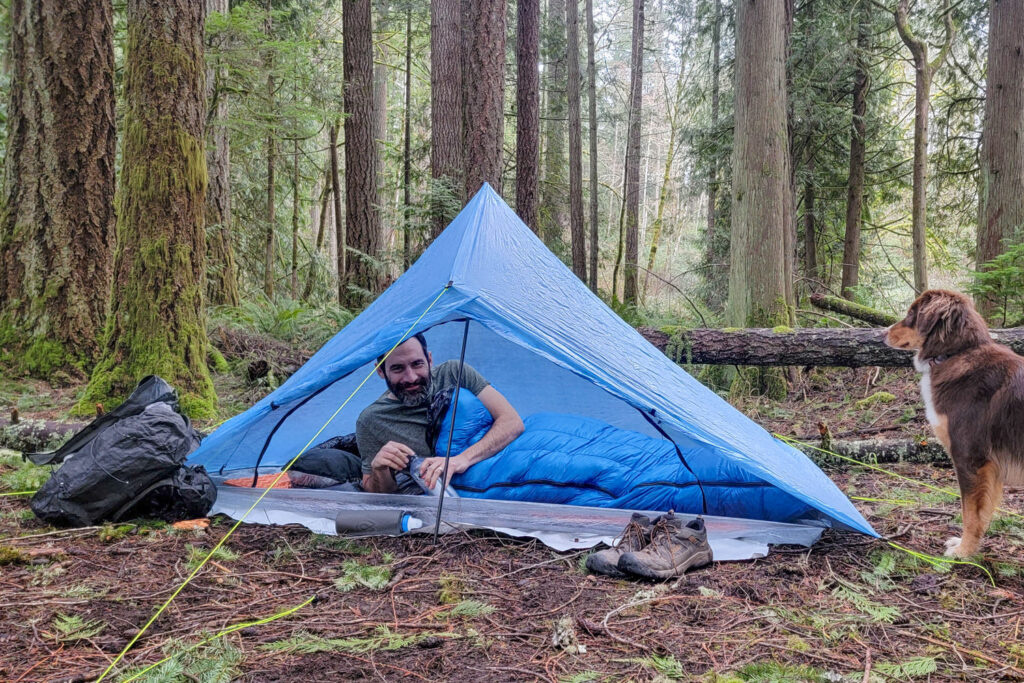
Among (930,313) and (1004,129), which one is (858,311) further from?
(930,313)

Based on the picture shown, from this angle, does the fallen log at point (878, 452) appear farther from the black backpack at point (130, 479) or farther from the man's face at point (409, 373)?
the black backpack at point (130, 479)

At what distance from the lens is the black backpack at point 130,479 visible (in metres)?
3.24

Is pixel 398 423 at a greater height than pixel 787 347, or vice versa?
pixel 787 347

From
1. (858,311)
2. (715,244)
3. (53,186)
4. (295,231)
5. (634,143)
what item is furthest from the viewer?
(634,143)

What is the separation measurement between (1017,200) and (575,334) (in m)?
6.21

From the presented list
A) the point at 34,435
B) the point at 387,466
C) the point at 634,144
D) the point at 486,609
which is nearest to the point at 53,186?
the point at 34,435

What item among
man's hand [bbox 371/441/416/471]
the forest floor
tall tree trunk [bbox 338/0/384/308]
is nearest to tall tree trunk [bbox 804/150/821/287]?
tall tree trunk [bbox 338/0/384/308]

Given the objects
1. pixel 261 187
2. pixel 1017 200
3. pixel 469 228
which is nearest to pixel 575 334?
pixel 469 228

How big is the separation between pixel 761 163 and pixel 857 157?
465 cm

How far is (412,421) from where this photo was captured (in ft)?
12.2

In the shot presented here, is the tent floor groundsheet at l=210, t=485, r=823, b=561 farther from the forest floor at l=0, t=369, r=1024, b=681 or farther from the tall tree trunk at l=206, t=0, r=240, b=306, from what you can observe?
the tall tree trunk at l=206, t=0, r=240, b=306

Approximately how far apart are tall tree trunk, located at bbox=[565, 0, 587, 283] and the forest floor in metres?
8.17

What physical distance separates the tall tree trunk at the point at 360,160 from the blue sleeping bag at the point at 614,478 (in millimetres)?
6054

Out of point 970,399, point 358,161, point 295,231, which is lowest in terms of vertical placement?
point 970,399
